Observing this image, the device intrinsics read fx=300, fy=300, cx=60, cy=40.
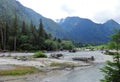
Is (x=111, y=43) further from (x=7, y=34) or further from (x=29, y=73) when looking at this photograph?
(x=7, y=34)

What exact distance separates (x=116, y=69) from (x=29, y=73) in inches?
1564

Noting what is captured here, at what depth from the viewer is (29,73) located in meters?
51.7

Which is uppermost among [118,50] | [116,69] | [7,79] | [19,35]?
[19,35]

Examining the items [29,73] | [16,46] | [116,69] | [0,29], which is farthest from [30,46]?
[116,69]

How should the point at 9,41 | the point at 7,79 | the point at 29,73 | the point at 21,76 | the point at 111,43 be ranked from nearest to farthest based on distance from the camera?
the point at 111,43
the point at 7,79
the point at 21,76
the point at 29,73
the point at 9,41

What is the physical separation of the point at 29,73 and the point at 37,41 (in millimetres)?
121142

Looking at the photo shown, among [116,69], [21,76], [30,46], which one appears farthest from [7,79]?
[30,46]

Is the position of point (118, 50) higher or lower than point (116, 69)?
higher

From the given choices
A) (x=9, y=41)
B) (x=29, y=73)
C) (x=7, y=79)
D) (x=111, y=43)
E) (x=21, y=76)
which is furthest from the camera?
(x=9, y=41)

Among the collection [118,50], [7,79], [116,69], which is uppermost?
[118,50]

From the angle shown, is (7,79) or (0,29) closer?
(7,79)

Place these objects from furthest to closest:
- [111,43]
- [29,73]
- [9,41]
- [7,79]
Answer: [9,41]
[29,73]
[7,79]
[111,43]

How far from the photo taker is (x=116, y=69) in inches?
512

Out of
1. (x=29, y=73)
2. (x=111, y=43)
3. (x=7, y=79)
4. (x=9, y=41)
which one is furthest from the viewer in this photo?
(x=9, y=41)
